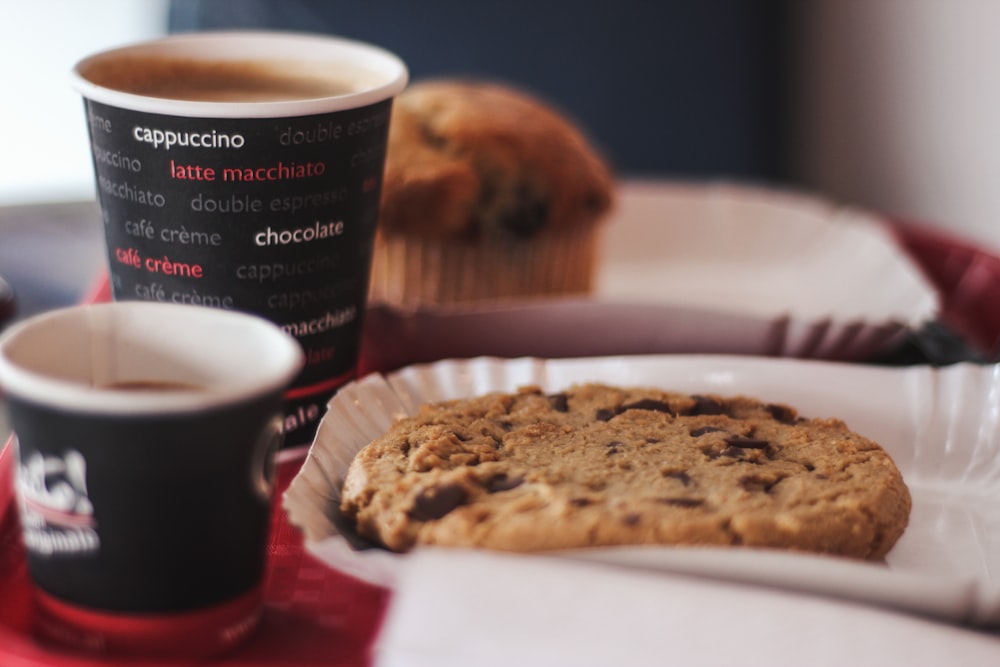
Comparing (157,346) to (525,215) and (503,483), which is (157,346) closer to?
(503,483)

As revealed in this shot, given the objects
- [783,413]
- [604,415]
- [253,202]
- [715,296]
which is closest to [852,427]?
[783,413]

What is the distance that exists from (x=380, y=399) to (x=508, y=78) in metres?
1.63

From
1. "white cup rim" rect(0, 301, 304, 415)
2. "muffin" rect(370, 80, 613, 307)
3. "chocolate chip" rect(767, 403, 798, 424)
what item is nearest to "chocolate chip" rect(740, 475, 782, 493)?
"chocolate chip" rect(767, 403, 798, 424)

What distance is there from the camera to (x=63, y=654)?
0.45m

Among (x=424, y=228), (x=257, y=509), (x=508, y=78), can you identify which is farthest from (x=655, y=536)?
A: (x=508, y=78)

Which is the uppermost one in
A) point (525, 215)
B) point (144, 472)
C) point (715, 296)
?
point (144, 472)

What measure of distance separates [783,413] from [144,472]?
39 cm

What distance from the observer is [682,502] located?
0.49 m

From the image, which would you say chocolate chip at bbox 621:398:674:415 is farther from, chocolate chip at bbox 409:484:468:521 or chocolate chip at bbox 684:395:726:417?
chocolate chip at bbox 409:484:468:521

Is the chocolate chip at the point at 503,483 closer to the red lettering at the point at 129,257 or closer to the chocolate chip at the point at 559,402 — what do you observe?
the chocolate chip at the point at 559,402

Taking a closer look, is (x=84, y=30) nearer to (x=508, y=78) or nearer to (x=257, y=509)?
(x=508, y=78)

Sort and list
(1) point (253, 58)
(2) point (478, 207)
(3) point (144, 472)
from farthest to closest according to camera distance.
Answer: (2) point (478, 207), (1) point (253, 58), (3) point (144, 472)

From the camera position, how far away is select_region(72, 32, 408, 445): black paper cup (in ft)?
1.89

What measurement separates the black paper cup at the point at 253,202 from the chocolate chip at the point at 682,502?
0.27 meters
